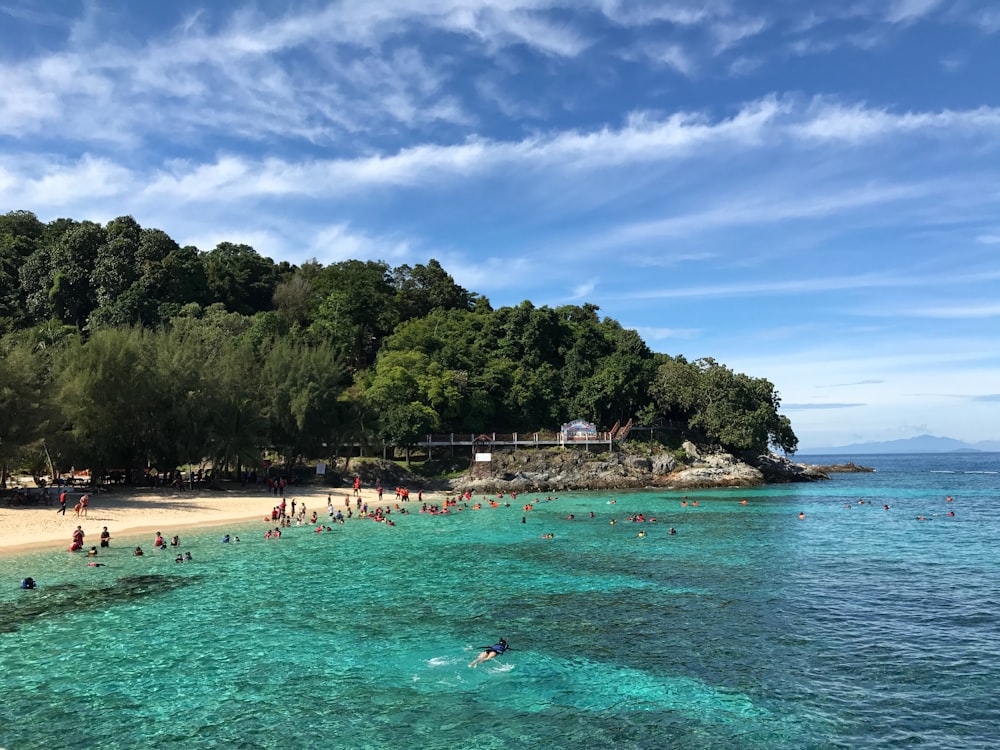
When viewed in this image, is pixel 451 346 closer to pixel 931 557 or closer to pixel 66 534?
pixel 66 534

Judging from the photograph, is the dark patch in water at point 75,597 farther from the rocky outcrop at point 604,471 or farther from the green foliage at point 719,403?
the green foliage at point 719,403

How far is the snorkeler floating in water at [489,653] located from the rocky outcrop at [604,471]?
5263 cm

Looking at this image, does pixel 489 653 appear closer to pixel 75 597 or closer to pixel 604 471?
pixel 75 597

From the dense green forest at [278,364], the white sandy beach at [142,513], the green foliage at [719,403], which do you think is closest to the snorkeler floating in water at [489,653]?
the white sandy beach at [142,513]

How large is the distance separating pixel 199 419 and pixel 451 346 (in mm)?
42528

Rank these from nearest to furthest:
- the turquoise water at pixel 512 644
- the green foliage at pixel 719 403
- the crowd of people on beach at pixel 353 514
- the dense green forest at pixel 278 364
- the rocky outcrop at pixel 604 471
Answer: the turquoise water at pixel 512 644
the crowd of people on beach at pixel 353 514
the dense green forest at pixel 278 364
the rocky outcrop at pixel 604 471
the green foliage at pixel 719 403

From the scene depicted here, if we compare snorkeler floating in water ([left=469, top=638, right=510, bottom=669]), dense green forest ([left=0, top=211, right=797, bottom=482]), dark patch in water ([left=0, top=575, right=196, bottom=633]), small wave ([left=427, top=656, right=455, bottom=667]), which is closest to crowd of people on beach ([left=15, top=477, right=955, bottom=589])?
dark patch in water ([left=0, top=575, right=196, bottom=633])

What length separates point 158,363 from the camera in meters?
51.0

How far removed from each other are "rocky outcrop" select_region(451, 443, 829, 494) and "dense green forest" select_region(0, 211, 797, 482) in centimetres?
432

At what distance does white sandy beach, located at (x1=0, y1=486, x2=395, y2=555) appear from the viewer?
114 feet

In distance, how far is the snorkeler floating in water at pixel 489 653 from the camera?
53.8 feet

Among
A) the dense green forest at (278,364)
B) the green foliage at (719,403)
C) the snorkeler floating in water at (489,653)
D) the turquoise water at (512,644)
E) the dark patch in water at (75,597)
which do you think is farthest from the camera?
the green foliage at (719,403)

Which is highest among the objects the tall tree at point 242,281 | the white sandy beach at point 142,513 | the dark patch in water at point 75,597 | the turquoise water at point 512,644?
the tall tree at point 242,281

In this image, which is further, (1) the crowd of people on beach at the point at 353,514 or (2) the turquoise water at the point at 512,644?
(1) the crowd of people on beach at the point at 353,514
